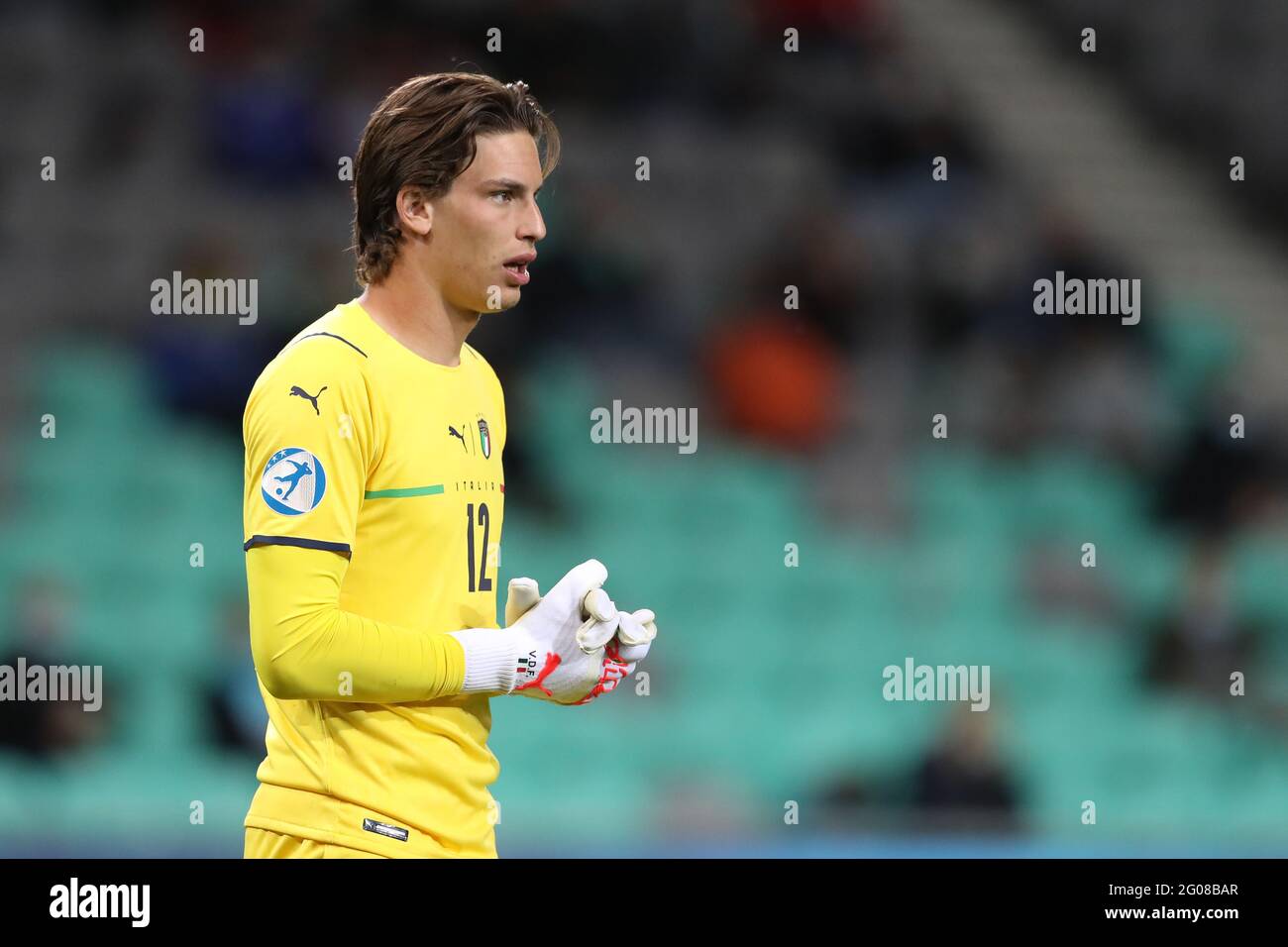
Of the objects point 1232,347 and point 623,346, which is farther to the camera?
point 1232,347

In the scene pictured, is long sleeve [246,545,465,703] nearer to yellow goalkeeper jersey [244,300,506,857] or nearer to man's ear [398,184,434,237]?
yellow goalkeeper jersey [244,300,506,857]

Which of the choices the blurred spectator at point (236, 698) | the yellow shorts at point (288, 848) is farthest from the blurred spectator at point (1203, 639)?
the yellow shorts at point (288, 848)

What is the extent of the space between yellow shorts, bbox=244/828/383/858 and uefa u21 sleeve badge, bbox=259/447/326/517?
0.55m

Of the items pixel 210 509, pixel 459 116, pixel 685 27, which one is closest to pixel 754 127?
pixel 685 27

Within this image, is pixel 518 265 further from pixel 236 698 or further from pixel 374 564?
pixel 236 698

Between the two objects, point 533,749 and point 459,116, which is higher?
point 459,116

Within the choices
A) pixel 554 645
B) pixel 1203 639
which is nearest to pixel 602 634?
pixel 554 645

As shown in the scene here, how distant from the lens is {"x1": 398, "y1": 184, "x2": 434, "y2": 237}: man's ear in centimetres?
273

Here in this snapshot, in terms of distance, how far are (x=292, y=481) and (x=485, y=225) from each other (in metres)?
0.60

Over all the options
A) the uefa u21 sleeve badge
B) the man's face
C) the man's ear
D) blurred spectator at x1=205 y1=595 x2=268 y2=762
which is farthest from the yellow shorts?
blurred spectator at x1=205 y1=595 x2=268 y2=762

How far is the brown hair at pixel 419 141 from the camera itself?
8.93 feet

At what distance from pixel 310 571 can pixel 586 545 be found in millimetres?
4402

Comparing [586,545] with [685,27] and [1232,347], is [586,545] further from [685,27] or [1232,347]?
[1232,347]

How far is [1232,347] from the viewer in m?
7.65
